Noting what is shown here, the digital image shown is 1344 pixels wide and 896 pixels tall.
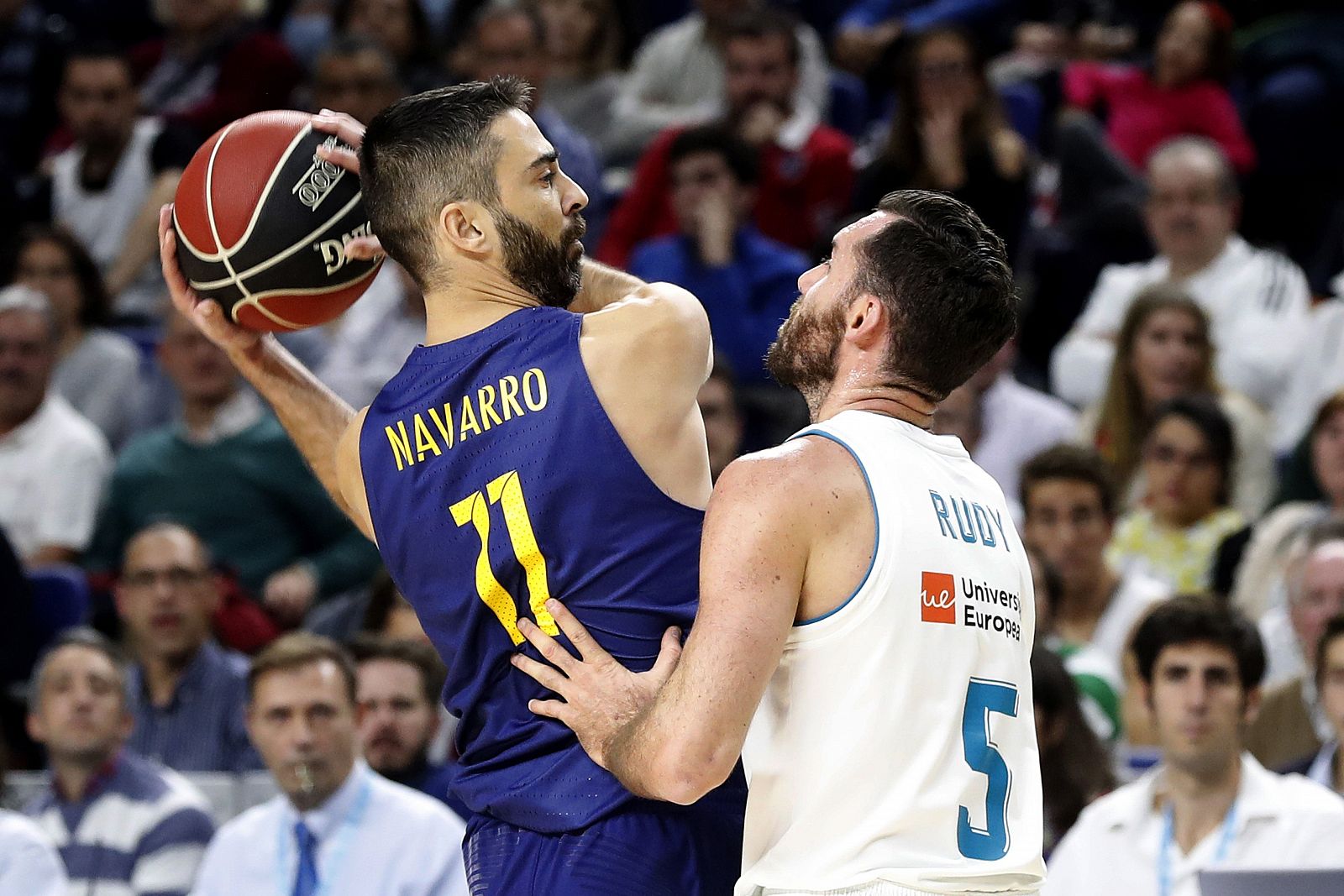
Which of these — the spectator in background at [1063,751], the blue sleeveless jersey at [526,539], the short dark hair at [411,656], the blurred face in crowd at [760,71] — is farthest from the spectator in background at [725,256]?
the blue sleeveless jersey at [526,539]

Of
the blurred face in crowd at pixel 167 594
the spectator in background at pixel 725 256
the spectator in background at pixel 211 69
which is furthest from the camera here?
the spectator in background at pixel 211 69

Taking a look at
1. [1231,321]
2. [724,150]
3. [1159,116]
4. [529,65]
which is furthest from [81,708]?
[1159,116]

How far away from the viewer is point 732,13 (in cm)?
1043

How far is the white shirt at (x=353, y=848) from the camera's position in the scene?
5773mm

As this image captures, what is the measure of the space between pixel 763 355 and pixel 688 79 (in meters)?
2.60

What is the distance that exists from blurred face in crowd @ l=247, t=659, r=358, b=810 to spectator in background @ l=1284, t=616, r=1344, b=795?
282 cm

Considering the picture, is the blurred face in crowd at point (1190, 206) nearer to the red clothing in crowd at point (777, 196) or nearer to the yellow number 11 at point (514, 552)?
the red clothing in crowd at point (777, 196)

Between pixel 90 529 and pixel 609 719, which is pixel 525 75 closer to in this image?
pixel 90 529

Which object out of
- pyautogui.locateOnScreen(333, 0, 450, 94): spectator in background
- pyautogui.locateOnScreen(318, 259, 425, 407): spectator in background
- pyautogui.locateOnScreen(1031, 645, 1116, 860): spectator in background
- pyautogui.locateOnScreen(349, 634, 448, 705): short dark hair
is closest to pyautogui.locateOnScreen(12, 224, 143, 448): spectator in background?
pyautogui.locateOnScreen(318, 259, 425, 407): spectator in background

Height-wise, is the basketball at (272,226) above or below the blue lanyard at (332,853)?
above

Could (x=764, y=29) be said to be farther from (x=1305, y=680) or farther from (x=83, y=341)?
(x=1305, y=680)

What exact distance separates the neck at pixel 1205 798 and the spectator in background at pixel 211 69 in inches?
262

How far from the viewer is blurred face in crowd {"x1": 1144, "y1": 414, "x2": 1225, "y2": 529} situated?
7.32 m

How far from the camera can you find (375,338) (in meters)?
9.08
